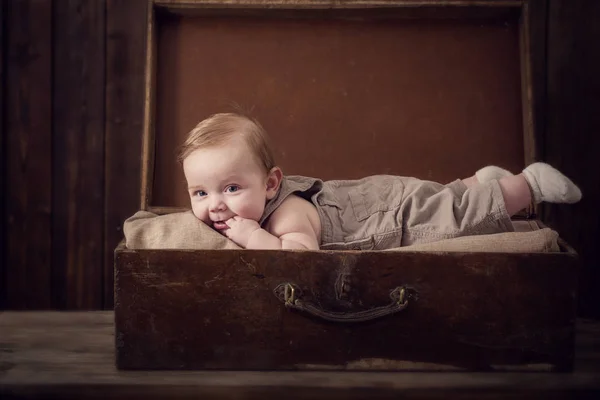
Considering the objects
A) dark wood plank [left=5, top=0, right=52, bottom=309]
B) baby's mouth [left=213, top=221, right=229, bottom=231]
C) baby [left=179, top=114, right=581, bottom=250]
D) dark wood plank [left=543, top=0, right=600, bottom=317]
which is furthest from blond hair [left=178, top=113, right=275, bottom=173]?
dark wood plank [left=543, top=0, right=600, bottom=317]

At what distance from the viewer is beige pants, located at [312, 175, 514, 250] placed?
3.90ft

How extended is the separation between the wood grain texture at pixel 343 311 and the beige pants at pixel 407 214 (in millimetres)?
206

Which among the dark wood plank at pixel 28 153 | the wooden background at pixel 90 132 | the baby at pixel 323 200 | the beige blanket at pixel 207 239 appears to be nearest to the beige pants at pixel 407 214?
the baby at pixel 323 200

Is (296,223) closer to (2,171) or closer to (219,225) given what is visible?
(219,225)

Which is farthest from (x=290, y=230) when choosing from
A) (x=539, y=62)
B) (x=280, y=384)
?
(x=539, y=62)

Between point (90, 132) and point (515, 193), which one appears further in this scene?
point (90, 132)

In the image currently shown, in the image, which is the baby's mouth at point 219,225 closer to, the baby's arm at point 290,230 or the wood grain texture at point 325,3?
the baby's arm at point 290,230

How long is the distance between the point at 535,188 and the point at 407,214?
0.68ft

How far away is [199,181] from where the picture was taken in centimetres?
114

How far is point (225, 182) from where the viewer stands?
44.5 inches

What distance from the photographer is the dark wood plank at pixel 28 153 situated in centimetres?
150

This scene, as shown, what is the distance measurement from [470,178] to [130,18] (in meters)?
0.72

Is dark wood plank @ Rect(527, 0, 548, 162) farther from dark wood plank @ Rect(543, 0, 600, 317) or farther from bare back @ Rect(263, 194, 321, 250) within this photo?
bare back @ Rect(263, 194, 321, 250)

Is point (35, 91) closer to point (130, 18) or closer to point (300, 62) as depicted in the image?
point (130, 18)
